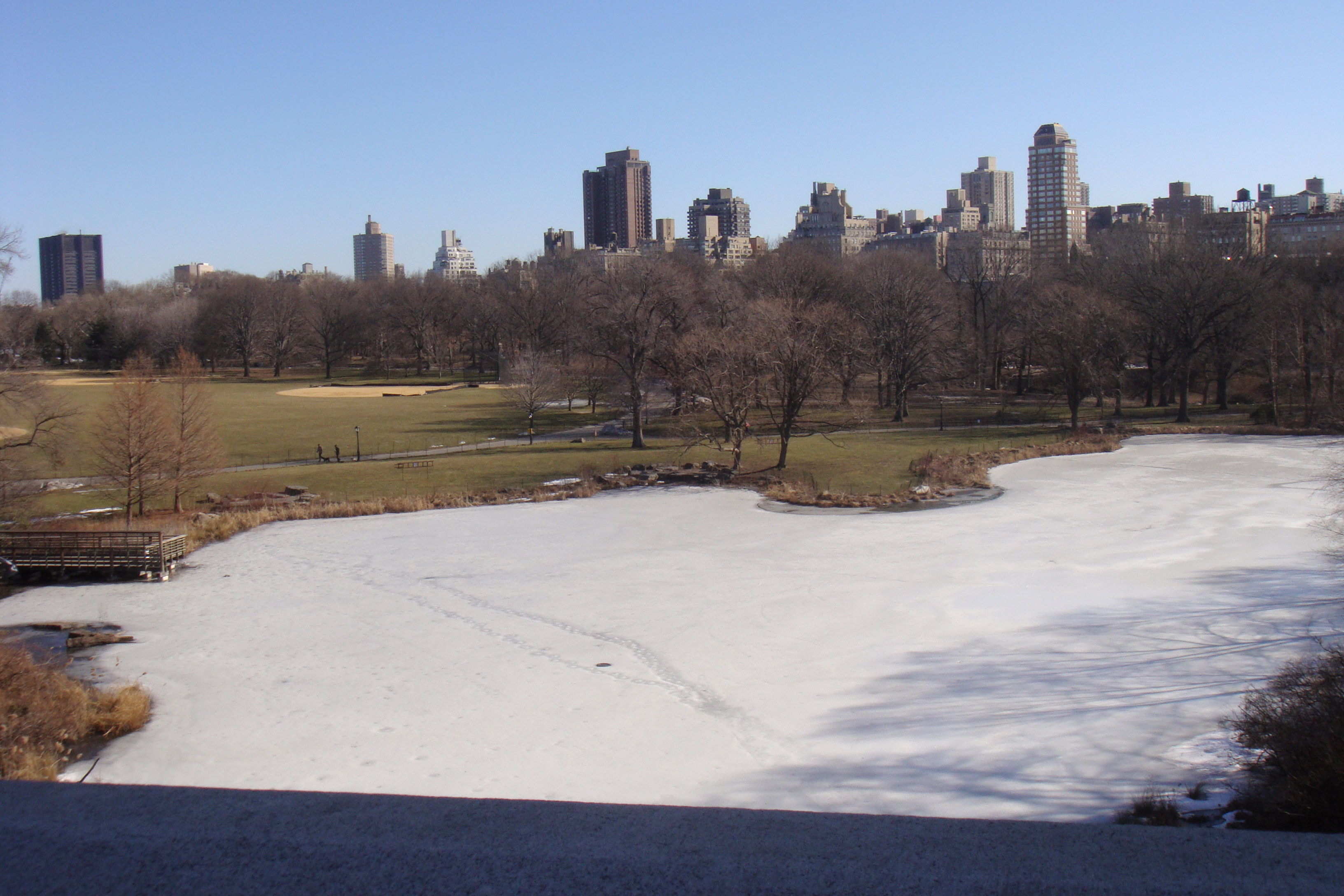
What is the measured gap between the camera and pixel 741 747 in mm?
13664

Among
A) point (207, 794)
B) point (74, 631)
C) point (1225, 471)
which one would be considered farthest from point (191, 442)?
point (1225, 471)

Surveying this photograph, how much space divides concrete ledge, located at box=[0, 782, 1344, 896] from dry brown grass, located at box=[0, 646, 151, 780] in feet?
29.4

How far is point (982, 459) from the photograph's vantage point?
133 ft

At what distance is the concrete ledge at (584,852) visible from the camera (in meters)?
3.33

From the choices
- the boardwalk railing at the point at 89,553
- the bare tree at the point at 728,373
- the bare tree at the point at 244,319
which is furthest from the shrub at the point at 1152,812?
the bare tree at the point at 244,319

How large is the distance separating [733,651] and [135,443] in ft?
78.9

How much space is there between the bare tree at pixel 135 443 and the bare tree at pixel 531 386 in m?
20.9

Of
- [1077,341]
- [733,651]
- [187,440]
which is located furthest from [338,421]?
[733,651]

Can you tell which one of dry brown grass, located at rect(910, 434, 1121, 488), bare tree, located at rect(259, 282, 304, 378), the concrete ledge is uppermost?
bare tree, located at rect(259, 282, 304, 378)

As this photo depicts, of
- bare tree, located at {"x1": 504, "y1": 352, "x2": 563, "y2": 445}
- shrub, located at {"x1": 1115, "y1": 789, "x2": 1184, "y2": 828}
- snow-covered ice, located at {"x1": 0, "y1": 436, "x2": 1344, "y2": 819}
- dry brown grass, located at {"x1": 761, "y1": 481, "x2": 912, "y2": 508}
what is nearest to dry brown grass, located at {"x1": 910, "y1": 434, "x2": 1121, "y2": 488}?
dry brown grass, located at {"x1": 761, "y1": 481, "x2": 912, "y2": 508}

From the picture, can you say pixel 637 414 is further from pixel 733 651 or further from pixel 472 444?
pixel 733 651

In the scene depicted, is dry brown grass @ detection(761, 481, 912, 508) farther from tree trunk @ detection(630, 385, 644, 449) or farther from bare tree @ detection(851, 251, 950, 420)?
bare tree @ detection(851, 251, 950, 420)

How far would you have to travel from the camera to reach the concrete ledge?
131 inches

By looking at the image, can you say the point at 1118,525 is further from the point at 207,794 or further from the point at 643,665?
the point at 207,794
